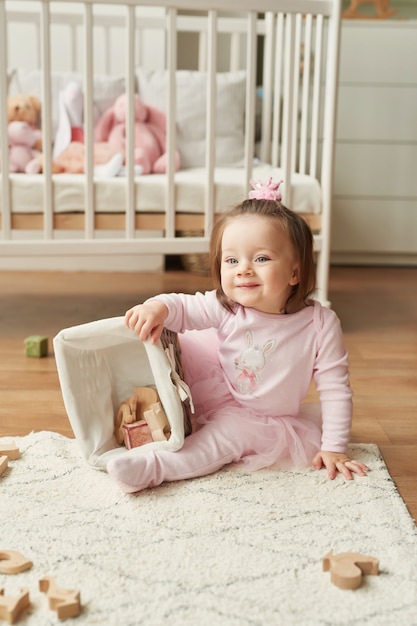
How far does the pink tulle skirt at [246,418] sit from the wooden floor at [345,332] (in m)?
0.13

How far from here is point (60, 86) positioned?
8.66ft

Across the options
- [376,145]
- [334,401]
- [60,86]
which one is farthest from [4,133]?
[376,145]

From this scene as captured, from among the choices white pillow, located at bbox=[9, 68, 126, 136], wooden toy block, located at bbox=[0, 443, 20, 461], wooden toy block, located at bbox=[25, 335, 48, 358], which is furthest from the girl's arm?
white pillow, located at bbox=[9, 68, 126, 136]

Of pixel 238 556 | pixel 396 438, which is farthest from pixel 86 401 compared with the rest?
pixel 396 438

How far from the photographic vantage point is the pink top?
1.23 metres

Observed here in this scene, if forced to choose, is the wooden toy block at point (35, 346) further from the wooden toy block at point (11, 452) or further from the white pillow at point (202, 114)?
the white pillow at point (202, 114)

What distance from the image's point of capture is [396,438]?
1362 millimetres

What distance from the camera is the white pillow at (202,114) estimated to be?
264 cm

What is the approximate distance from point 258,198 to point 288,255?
0.11m

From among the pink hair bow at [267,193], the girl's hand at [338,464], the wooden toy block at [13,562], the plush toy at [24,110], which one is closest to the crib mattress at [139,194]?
the plush toy at [24,110]

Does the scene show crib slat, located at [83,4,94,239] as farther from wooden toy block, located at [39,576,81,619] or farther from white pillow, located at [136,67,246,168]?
wooden toy block, located at [39,576,81,619]

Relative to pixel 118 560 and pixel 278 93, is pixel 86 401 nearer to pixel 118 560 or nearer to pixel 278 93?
pixel 118 560

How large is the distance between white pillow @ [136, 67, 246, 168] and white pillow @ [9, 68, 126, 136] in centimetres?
12

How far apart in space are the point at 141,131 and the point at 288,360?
148 cm
